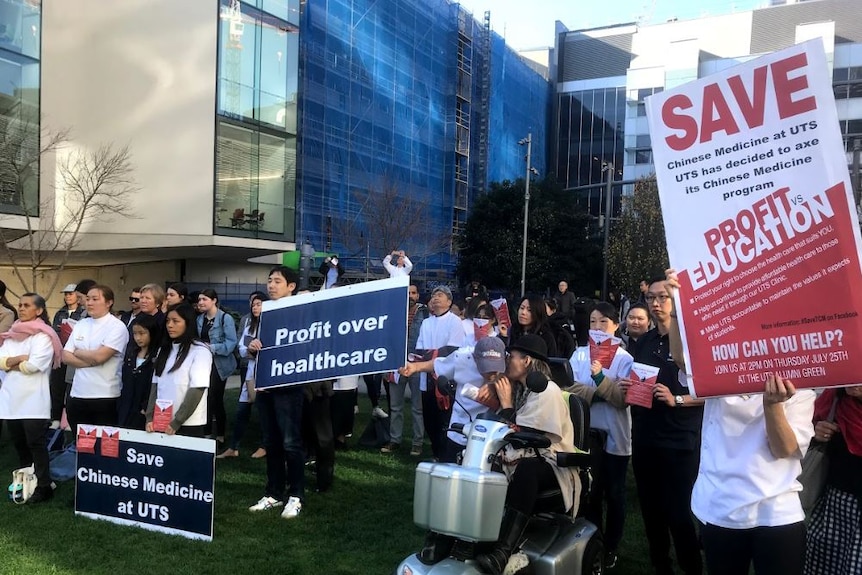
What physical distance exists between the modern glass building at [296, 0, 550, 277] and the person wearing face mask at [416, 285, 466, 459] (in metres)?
23.1

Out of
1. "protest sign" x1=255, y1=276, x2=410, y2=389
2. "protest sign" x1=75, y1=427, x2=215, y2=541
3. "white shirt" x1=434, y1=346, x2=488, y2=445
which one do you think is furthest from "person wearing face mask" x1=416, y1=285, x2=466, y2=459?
"protest sign" x1=75, y1=427, x2=215, y2=541

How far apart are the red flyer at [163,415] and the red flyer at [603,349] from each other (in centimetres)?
330

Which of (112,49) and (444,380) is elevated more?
(112,49)

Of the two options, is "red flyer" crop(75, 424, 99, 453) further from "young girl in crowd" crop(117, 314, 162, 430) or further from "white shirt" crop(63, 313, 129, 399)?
"white shirt" crop(63, 313, 129, 399)

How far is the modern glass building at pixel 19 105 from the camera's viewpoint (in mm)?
19938

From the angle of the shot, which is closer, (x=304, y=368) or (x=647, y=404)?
(x=647, y=404)

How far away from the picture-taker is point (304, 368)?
5.48m

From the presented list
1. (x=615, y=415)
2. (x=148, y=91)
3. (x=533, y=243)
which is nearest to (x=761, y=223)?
(x=615, y=415)

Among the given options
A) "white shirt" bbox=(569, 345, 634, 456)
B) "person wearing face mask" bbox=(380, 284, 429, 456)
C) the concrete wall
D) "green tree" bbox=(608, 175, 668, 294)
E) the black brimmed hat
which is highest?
the concrete wall

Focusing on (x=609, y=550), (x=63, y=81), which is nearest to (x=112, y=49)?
(x=63, y=81)

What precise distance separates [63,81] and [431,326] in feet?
70.9

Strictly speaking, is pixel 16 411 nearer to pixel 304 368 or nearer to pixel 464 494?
pixel 304 368

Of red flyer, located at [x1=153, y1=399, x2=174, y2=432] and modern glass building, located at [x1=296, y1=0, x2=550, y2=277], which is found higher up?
modern glass building, located at [x1=296, y1=0, x2=550, y2=277]

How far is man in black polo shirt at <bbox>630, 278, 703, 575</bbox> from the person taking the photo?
4.25m
